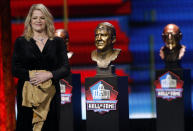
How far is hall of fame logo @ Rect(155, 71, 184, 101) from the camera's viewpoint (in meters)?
4.57

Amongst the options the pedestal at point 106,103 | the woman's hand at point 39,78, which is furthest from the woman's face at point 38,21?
the pedestal at point 106,103

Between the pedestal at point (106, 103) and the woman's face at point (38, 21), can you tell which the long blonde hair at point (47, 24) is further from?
the pedestal at point (106, 103)

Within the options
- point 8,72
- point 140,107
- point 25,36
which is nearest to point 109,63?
point 8,72

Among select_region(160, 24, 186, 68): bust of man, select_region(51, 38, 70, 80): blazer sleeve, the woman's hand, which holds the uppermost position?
select_region(160, 24, 186, 68): bust of man

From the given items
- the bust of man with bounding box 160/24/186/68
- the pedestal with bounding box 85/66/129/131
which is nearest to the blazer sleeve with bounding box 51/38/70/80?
the pedestal with bounding box 85/66/129/131

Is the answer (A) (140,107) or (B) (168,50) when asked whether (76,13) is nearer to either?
(A) (140,107)

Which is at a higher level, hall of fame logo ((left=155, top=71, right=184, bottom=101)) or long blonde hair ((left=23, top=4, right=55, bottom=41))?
long blonde hair ((left=23, top=4, right=55, bottom=41))

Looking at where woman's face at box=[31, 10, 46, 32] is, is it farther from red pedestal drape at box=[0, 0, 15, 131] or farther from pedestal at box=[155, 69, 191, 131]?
pedestal at box=[155, 69, 191, 131]

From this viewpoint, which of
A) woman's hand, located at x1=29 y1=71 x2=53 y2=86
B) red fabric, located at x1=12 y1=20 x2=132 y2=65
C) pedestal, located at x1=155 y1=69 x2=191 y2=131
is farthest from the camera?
red fabric, located at x1=12 y1=20 x2=132 y2=65

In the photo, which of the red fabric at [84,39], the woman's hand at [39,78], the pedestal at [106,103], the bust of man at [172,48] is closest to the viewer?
the woman's hand at [39,78]

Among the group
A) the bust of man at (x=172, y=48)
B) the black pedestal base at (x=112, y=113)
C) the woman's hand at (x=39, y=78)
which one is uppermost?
the bust of man at (x=172, y=48)

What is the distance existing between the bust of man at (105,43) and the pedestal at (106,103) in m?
0.14

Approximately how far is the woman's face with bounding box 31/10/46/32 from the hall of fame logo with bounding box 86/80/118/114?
4.74 ft

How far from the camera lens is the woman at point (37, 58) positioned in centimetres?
263
